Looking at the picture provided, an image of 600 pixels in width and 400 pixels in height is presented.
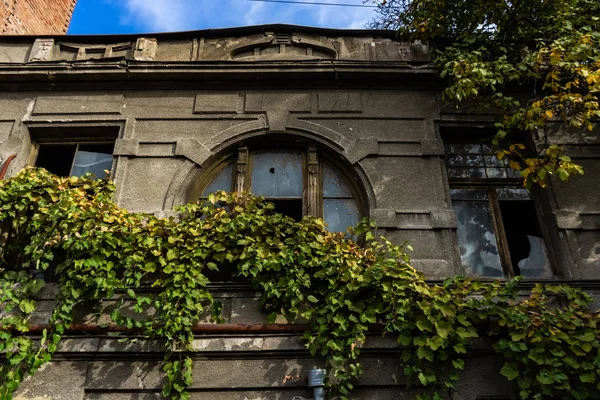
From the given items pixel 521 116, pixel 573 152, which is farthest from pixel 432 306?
pixel 573 152

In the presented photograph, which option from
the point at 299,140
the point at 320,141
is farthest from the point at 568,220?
the point at 299,140

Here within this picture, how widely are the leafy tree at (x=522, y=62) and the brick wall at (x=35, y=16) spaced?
698 cm

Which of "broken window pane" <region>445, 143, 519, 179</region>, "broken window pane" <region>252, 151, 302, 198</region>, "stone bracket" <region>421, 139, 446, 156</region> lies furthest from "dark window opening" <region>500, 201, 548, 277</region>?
"broken window pane" <region>252, 151, 302, 198</region>

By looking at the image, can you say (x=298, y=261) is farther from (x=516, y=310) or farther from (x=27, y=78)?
(x=27, y=78)

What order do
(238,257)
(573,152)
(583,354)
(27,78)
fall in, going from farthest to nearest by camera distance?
1. (27,78)
2. (573,152)
3. (238,257)
4. (583,354)

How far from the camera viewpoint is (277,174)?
700 centimetres

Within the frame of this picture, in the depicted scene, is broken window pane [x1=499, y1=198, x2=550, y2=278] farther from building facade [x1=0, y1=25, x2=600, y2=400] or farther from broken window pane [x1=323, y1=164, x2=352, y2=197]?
broken window pane [x1=323, y1=164, x2=352, y2=197]

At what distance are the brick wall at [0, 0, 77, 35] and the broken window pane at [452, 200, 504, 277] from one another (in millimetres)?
8251

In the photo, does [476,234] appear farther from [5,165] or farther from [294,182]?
[5,165]

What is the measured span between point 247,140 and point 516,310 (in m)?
3.90

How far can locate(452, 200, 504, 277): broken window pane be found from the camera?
639 cm

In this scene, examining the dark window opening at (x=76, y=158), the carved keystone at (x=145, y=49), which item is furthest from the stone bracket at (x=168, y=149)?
the carved keystone at (x=145, y=49)

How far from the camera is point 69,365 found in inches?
209

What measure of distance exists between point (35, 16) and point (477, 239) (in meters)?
9.40
